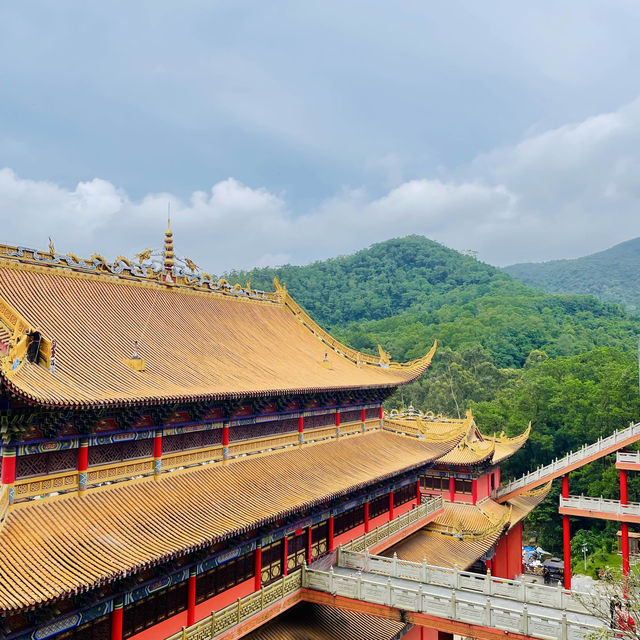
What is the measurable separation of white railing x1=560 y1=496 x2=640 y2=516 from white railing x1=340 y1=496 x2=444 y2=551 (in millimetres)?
8390

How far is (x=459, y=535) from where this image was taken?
26.4 m

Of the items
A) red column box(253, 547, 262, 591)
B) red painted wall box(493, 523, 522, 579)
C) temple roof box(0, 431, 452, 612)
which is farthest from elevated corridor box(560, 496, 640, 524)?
red column box(253, 547, 262, 591)

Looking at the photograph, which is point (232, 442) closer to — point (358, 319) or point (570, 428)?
point (570, 428)

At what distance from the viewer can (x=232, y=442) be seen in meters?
17.0

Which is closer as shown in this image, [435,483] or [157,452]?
[157,452]

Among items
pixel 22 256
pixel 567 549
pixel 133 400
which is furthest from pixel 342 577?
pixel 567 549

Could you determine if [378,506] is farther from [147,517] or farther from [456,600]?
[147,517]

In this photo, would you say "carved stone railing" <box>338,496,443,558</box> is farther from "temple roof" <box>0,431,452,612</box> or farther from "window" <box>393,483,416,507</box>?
"temple roof" <box>0,431,452,612</box>

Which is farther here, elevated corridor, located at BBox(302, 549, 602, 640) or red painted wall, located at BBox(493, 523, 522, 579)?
red painted wall, located at BBox(493, 523, 522, 579)

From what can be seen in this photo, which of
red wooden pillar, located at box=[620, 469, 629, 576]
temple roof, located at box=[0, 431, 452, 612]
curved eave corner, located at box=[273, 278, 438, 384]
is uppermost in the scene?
curved eave corner, located at box=[273, 278, 438, 384]

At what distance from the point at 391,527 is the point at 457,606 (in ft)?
23.7

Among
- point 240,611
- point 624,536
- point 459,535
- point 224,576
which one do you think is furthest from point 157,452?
point 624,536

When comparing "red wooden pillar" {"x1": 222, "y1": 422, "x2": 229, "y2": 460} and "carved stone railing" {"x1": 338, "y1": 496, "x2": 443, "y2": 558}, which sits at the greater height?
"red wooden pillar" {"x1": 222, "y1": 422, "x2": 229, "y2": 460}

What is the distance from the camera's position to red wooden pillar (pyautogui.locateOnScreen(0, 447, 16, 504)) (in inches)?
434
